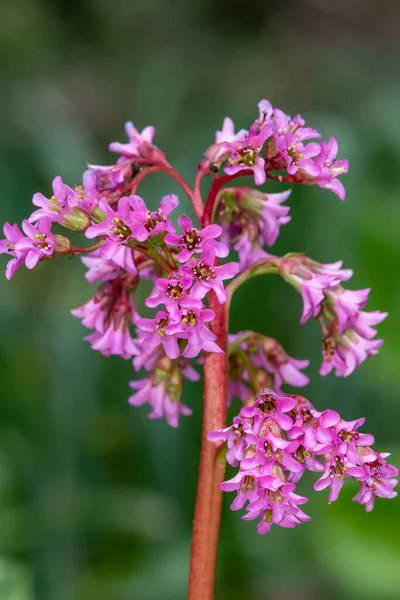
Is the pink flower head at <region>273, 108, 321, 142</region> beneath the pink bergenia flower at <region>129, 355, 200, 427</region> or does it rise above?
above

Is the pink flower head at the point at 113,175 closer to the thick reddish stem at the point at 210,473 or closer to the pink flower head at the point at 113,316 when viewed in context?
the pink flower head at the point at 113,316

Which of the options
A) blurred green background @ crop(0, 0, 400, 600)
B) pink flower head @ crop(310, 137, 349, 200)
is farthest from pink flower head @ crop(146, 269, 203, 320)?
blurred green background @ crop(0, 0, 400, 600)

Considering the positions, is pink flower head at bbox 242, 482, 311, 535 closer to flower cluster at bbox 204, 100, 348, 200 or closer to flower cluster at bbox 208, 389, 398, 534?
flower cluster at bbox 208, 389, 398, 534

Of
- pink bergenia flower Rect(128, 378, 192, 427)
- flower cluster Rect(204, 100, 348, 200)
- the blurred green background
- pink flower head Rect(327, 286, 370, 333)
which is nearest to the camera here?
flower cluster Rect(204, 100, 348, 200)

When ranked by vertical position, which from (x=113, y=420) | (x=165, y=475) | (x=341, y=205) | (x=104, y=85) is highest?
(x=104, y=85)

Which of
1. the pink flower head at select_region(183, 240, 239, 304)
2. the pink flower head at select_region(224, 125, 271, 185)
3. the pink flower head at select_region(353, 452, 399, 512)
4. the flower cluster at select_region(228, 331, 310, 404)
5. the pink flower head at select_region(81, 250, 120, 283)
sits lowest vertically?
the pink flower head at select_region(353, 452, 399, 512)

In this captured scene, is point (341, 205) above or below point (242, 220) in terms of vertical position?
above

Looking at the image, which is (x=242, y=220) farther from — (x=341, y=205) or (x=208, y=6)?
(x=208, y=6)

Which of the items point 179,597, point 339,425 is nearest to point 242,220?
point 339,425

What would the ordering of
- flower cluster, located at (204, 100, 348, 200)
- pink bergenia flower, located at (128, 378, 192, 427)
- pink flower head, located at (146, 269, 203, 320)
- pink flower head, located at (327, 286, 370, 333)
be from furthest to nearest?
pink bergenia flower, located at (128, 378, 192, 427)
pink flower head, located at (327, 286, 370, 333)
flower cluster, located at (204, 100, 348, 200)
pink flower head, located at (146, 269, 203, 320)
